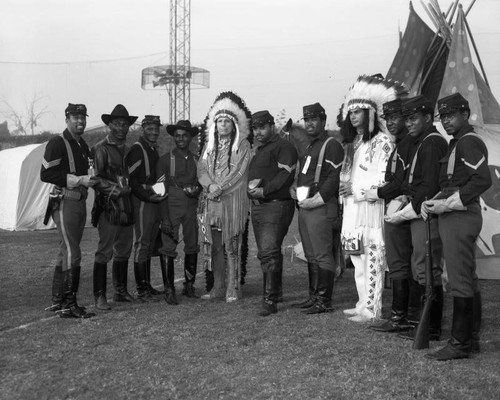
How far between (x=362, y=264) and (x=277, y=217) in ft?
3.43

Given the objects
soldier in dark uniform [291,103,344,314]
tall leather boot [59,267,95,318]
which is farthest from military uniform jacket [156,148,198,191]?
tall leather boot [59,267,95,318]

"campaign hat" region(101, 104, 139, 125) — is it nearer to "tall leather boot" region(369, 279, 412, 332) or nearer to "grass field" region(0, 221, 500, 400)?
"grass field" region(0, 221, 500, 400)

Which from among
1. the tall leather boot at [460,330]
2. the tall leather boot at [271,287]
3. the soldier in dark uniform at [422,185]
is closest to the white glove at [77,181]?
the tall leather boot at [271,287]

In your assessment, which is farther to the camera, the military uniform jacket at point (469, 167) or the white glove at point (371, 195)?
the white glove at point (371, 195)

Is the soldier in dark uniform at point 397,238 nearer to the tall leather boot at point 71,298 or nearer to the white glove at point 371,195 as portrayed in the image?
the white glove at point 371,195

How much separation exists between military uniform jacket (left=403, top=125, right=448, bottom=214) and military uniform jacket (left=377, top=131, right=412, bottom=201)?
171 mm

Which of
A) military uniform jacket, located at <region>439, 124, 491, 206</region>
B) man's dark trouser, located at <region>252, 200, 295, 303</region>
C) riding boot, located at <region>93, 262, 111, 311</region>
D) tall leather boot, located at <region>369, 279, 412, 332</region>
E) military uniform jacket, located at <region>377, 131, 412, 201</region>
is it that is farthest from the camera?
riding boot, located at <region>93, 262, 111, 311</region>

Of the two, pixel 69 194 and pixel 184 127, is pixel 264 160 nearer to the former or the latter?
pixel 184 127

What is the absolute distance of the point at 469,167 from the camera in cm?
461

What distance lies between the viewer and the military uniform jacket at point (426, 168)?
5082 mm

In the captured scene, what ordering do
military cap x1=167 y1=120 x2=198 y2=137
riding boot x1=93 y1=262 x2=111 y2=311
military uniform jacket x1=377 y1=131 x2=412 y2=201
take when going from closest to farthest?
military uniform jacket x1=377 y1=131 x2=412 y2=201
riding boot x1=93 y1=262 x2=111 y2=311
military cap x1=167 y1=120 x2=198 y2=137

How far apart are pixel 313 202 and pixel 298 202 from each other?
26 cm

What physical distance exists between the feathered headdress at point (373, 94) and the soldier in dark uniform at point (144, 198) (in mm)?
2302

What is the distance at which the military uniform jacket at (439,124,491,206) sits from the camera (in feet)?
15.0
